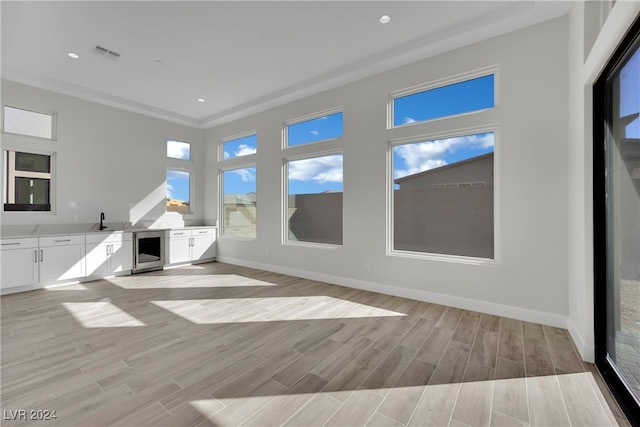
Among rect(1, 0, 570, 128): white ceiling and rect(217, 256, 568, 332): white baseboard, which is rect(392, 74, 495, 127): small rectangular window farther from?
rect(217, 256, 568, 332): white baseboard

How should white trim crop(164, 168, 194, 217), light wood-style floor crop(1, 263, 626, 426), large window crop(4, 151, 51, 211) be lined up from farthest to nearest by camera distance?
white trim crop(164, 168, 194, 217) → large window crop(4, 151, 51, 211) → light wood-style floor crop(1, 263, 626, 426)

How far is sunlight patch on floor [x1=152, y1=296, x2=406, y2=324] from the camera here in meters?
3.05

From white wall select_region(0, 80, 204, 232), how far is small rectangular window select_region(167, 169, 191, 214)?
0.17 metres

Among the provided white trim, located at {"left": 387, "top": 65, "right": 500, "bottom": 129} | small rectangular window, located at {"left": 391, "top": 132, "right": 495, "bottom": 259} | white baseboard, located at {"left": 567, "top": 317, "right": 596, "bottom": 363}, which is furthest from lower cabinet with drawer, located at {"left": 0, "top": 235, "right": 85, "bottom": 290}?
white baseboard, located at {"left": 567, "top": 317, "right": 596, "bottom": 363}

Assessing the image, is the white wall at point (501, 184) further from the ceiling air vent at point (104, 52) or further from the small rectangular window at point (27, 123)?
the small rectangular window at point (27, 123)

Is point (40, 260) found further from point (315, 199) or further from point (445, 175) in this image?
point (445, 175)

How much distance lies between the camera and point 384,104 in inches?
155

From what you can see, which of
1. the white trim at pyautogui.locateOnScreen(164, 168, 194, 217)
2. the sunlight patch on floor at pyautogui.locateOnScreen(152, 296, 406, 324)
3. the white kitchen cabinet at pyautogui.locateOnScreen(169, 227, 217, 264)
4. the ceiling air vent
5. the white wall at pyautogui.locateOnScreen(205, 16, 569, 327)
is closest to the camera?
the white wall at pyautogui.locateOnScreen(205, 16, 569, 327)

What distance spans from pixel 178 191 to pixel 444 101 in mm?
5745

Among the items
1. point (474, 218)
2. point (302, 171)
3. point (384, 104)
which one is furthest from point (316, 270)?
point (384, 104)

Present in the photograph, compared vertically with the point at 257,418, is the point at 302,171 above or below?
above

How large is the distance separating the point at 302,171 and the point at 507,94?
3.21m

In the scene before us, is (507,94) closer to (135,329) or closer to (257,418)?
(257,418)

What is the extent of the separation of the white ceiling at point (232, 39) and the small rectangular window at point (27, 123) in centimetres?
48
